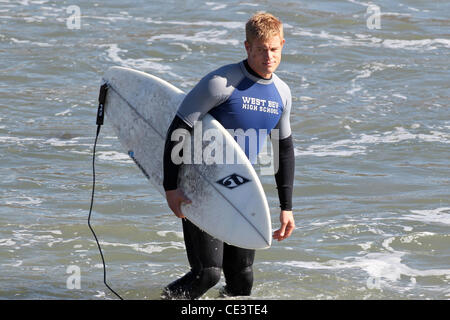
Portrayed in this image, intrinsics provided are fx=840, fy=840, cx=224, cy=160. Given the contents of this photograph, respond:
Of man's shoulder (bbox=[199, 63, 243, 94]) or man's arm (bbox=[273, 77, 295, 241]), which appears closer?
man's shoulder (bbox=[199, 63, 243, 94])

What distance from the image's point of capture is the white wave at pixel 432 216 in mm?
6598

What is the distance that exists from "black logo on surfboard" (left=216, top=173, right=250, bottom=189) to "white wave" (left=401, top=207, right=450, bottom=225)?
2827mm

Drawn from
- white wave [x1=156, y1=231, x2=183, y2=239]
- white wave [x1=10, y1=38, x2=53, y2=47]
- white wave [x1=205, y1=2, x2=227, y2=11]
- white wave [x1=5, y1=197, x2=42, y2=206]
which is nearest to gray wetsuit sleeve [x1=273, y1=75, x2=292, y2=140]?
white wave [x1=156, y1=231, x2=183, y2=239]

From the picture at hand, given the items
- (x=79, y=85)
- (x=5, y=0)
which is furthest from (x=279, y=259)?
(x=5, y=0)

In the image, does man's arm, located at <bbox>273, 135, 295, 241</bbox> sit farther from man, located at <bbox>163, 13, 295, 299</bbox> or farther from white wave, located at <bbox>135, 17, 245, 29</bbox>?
white wave, located at <bbox>135, 17, 245, 29</bbox>

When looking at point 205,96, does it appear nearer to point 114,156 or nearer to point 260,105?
point 260,105

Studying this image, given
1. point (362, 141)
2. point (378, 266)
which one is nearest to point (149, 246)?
point (378, 266)

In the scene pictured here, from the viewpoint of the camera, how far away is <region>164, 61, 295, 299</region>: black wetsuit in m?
4.00
